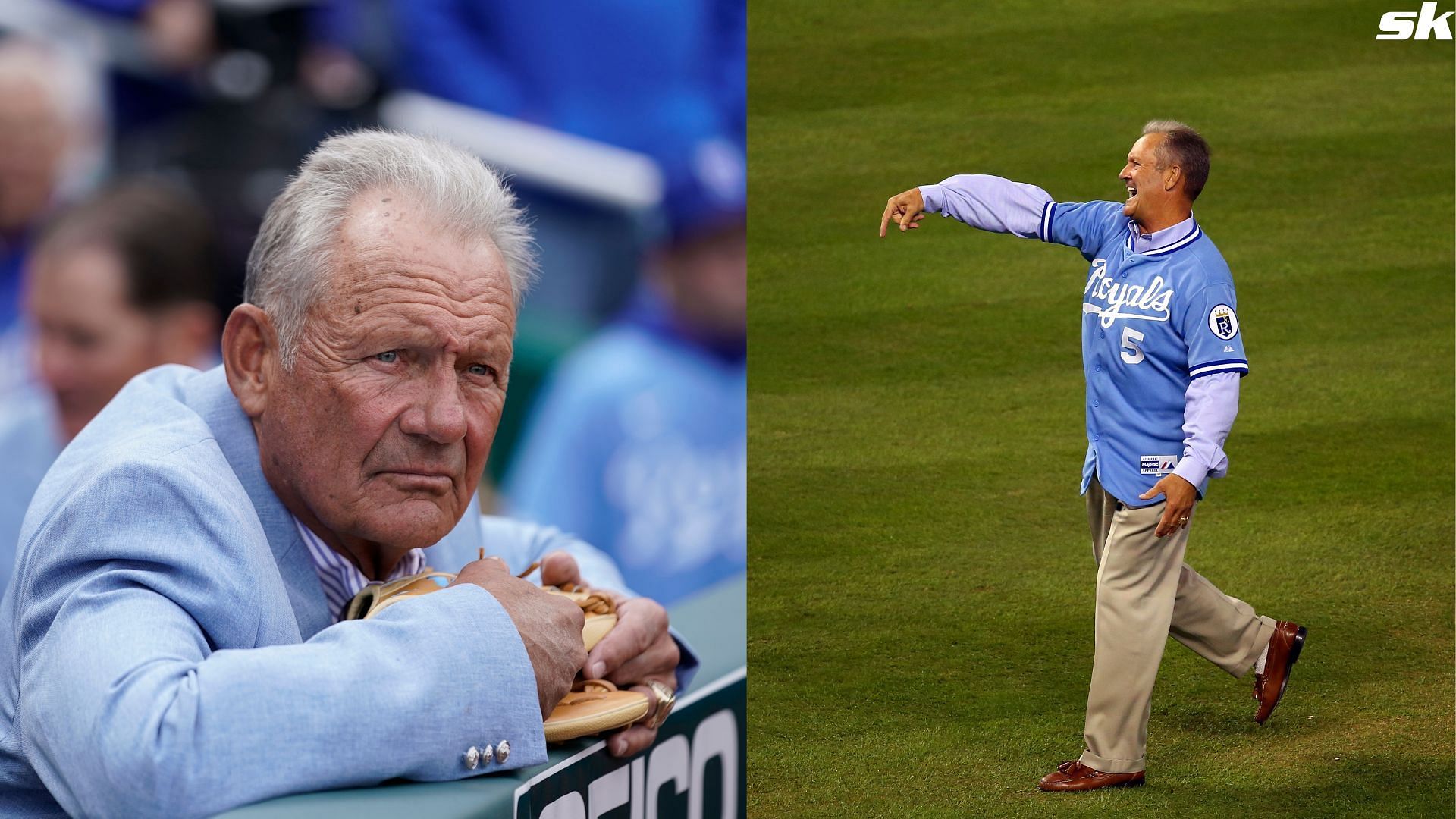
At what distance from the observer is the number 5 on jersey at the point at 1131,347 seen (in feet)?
7.47

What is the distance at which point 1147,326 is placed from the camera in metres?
2.27

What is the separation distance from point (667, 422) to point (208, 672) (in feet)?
9.11

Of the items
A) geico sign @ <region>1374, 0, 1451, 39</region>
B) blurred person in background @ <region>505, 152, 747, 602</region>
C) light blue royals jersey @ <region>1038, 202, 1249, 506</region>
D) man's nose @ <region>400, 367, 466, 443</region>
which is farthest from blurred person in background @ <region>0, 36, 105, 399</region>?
geico sign @ <region>1374, 0, 1451, 39</region>

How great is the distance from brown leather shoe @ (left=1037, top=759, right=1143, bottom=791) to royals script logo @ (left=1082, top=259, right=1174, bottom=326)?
3.53ft

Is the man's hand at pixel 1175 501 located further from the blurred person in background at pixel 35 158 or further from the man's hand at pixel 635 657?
the blurred person in background at pixel 35 158

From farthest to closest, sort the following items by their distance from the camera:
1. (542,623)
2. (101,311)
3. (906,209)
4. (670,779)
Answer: (101,311) → (906,209) → (670,779) → (542,623)

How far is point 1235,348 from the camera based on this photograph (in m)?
2.24

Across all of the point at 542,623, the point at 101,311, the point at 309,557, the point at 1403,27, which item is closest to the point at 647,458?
the point at 101,311

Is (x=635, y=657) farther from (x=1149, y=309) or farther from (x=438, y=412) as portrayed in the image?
(x=1149, y=309)

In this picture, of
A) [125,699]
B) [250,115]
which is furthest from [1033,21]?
[125,699]

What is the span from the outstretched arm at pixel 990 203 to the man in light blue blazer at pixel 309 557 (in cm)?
67

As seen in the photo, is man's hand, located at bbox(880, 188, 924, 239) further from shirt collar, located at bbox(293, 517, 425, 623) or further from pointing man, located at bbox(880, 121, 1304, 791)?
shirt collar, located at bbox(293, 517, 425, 623)

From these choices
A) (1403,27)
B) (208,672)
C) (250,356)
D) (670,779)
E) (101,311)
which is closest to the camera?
(208,672)

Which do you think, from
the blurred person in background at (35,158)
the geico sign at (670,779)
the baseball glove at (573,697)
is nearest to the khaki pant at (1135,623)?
the geico sign at (670,779)
